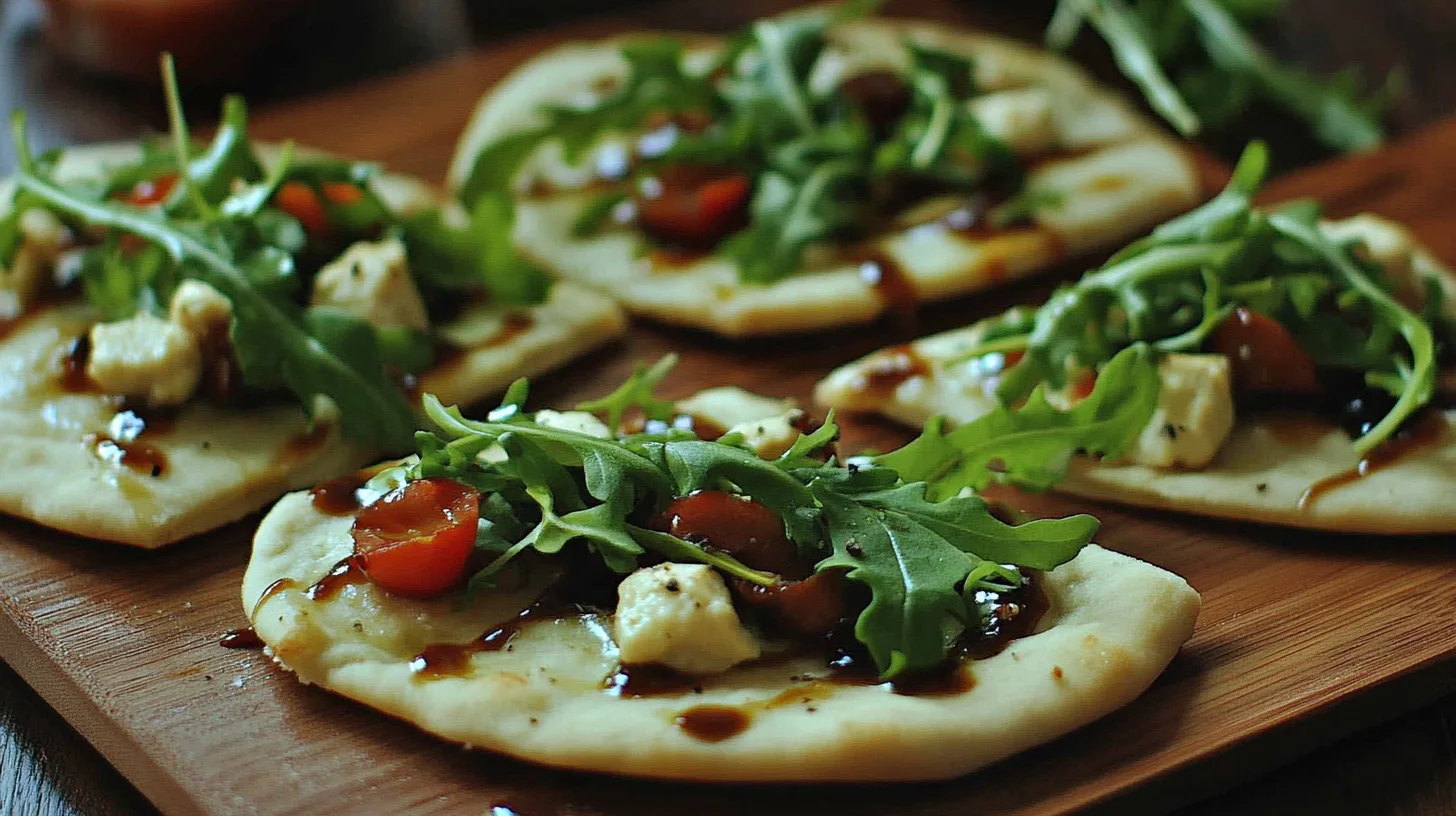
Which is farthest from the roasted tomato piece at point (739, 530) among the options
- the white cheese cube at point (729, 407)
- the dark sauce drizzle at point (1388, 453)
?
the dark sauce drizzle at point (1388, 453)

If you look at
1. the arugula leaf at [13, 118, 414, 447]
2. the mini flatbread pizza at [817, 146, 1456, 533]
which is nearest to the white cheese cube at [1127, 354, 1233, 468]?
the mini flatbread pizza at [817, 146, 1456, 533]

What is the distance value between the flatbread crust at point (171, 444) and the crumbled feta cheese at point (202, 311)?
19cm

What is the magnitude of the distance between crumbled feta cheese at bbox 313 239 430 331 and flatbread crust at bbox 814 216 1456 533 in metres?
1.16

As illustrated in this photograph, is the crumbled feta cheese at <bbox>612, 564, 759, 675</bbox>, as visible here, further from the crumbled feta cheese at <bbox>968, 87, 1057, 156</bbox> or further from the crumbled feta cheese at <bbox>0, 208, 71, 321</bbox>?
the crumbled feta cheese at <bbox>968, 87, 1057, 156</bbox>

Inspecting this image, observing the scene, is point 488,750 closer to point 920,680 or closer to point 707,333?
point 920,680

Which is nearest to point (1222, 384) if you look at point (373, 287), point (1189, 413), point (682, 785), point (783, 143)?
point (1189, 413)

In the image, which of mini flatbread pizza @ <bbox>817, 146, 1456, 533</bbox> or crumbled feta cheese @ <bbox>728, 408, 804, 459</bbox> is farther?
mini flatbread pizza @ <bbox>817, 146, 1456, 533</bbox>

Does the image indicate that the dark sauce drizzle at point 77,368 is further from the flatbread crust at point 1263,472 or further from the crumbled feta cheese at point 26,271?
the flatbread crust at point 1263,472

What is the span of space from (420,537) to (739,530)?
640 mm

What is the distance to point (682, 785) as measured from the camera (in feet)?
9.14

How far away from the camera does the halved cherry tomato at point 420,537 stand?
3055mm

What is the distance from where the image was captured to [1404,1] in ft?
20.7

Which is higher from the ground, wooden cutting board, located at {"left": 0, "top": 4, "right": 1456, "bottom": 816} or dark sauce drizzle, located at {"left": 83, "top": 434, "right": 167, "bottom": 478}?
dark sauce drizzle, located at {"left": 83, "top": 434, "right": 167, "bottom": 478}

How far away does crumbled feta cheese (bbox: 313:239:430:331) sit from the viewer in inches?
155
